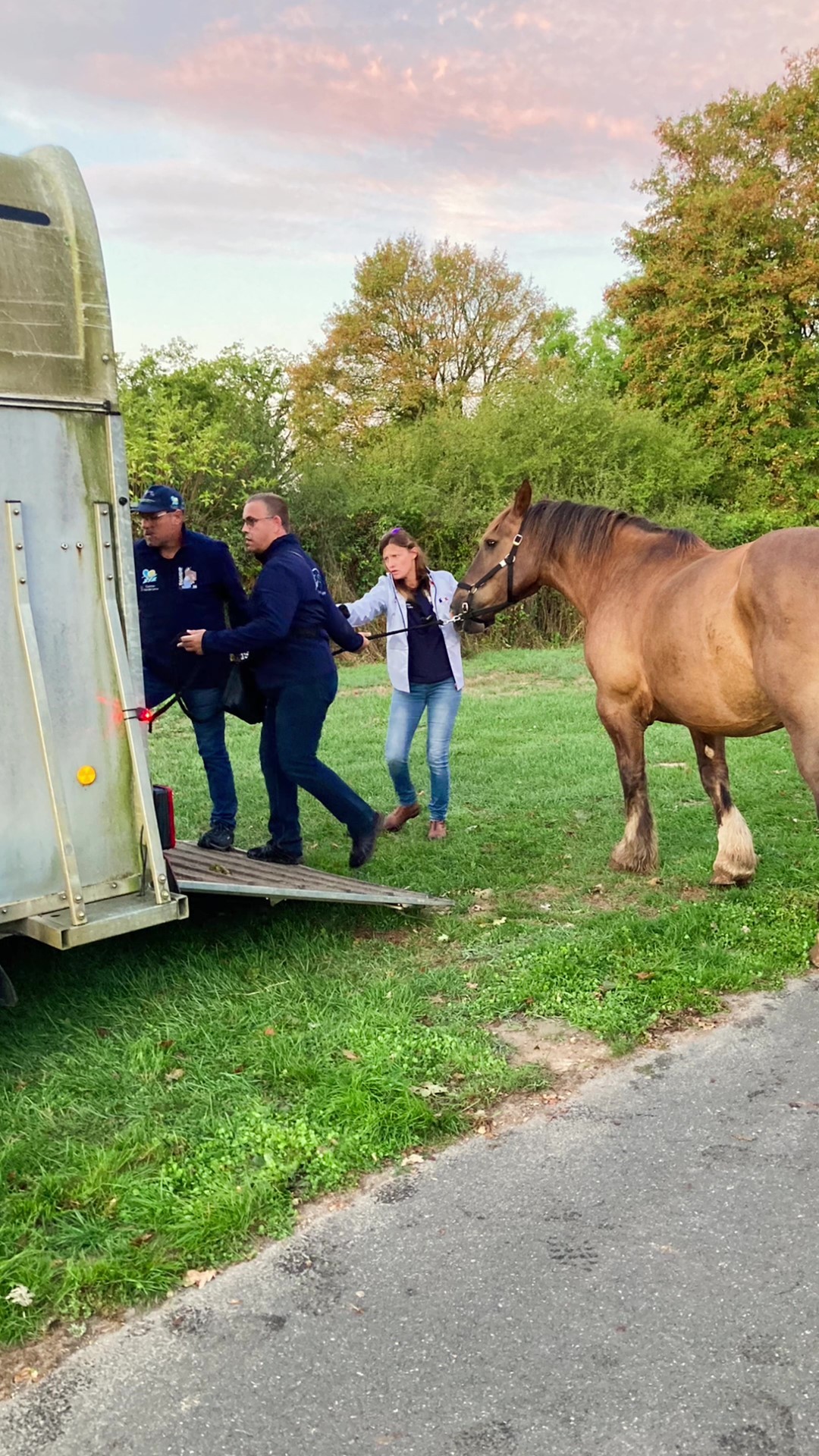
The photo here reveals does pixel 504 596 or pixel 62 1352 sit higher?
pixel 504 596

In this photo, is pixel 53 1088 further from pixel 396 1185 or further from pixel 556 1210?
pixel 556 1210

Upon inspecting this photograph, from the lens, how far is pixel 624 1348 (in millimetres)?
2447

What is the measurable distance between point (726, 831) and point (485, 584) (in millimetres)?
2106

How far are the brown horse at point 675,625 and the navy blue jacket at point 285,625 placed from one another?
4.60 feet

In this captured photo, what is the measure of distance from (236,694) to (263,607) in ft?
2.27

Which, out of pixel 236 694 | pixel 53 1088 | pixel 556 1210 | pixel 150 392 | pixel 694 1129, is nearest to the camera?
pixel 556 1210

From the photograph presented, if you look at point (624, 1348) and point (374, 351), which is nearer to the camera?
point (624, 1348)

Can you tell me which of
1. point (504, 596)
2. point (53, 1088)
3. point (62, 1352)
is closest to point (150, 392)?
point (504, 596)

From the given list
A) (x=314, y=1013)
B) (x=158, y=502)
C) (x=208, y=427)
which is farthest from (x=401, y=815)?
(x=208, y=427)

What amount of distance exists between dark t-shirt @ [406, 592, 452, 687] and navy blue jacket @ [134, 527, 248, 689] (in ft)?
3.91

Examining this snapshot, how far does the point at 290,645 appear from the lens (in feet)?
17.6

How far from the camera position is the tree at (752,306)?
26562mm

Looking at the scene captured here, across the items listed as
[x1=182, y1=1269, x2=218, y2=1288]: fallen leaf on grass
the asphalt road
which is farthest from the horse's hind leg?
[x1=182, y1=1269, x2=218, y2=1288]: fallen leaf on grass

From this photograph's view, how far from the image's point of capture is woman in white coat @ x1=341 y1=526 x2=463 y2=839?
6.57m
